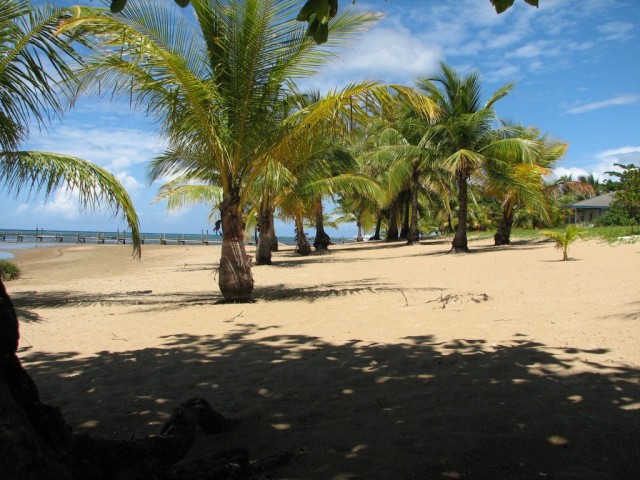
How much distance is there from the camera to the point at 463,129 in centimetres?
1712

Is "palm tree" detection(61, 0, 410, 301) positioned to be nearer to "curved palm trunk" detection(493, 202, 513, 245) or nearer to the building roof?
"curved palm trunk" detection(493, 202, 513, 245)

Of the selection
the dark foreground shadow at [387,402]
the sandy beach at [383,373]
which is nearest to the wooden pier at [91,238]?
the sandy beach at [383,373]

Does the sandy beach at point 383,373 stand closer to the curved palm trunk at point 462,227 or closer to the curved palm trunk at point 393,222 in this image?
the curved palm trunk at point 462,227

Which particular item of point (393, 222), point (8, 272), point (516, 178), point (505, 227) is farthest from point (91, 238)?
point (516, 178)

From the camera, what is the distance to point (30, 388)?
5.85 feet

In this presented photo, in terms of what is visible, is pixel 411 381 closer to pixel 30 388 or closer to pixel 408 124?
pixel 30 388

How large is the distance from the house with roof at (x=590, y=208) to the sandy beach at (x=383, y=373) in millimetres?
30723

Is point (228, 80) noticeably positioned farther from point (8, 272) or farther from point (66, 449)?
point (8, 272)

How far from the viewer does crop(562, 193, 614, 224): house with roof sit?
1439 inches

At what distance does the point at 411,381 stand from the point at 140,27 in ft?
21.3

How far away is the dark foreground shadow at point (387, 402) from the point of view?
102 inches

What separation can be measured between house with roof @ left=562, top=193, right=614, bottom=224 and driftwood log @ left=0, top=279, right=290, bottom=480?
3823cm

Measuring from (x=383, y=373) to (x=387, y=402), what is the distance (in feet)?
2.42

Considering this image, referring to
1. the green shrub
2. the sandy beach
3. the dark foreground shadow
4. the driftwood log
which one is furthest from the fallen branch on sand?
the green shrub
